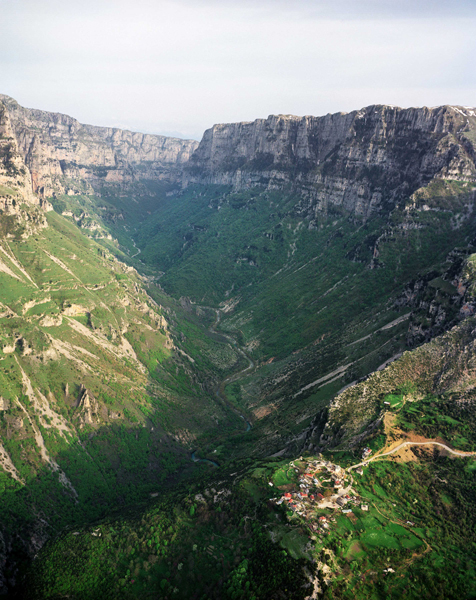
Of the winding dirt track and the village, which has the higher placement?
the winding dirt track

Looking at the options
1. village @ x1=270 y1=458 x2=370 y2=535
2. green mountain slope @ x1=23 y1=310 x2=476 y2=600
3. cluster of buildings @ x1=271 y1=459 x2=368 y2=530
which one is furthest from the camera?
cluster of buildings @ x1=271 y1=459 x2=368 y2=530

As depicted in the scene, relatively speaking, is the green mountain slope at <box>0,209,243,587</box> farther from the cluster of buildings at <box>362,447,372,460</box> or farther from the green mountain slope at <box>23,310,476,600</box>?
the cluster of buildings at <box>362,447,372,460</box>

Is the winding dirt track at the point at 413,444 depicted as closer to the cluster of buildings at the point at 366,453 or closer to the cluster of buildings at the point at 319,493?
the cluster of buildings at the point at 366,453

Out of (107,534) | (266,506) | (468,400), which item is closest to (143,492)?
(107,534)

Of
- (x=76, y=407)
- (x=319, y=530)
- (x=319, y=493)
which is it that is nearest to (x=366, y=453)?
(x=319, y=493)

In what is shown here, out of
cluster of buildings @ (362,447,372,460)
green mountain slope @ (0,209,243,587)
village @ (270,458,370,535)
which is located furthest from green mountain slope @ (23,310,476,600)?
green mountain slope @ (0,209,243,587)

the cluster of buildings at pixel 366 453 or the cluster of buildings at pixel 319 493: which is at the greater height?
the cluster of buildings at pixel 366 453

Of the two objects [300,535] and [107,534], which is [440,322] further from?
[107,534]

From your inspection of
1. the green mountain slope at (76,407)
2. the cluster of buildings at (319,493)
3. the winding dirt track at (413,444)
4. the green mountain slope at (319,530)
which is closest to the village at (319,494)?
the cluster of buildings at (319,493)

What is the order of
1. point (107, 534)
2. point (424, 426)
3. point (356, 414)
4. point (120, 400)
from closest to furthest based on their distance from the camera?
point (107, 534)
point (424, 426)
point (356, 414)
point (120, 400)
